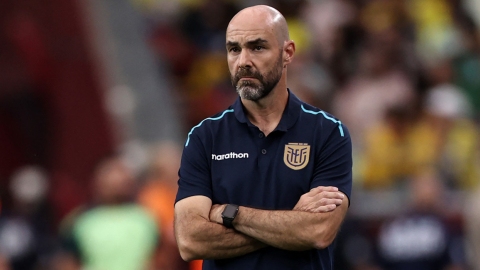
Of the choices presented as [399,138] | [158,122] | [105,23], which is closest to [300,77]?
[399,138]

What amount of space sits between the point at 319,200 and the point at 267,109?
0.59 meters

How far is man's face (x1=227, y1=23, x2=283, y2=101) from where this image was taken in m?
3.71

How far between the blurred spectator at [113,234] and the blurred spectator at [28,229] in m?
0.98

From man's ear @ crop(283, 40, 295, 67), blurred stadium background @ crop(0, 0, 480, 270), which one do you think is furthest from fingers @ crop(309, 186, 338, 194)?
blurred stadium background @ crop(0, 0, 480, 270)

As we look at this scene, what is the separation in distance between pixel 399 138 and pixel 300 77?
141cm

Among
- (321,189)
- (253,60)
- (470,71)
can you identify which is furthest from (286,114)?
(470,71)

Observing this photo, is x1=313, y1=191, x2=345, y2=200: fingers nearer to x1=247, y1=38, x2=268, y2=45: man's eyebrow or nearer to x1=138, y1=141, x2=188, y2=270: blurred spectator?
x1=247, y1=38, x2=268, y2=45: man's eyebrow

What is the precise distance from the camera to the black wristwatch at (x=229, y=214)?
142 inches

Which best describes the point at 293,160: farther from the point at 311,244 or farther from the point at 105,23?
the point at 105,23

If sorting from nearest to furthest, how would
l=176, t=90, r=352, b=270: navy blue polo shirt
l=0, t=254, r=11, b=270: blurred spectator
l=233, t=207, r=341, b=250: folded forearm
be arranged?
l=233, t=207, r=341, b=250: folded forearm → l=176, t=90, r=352, b=270: navy blue polo shirt → l=0, t=254, r=11, b=270: blurred spectator

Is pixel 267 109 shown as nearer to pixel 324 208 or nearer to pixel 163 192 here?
pixel 324 208

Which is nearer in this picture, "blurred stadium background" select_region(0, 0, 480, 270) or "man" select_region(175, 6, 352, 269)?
"man" select_region(175, 6, 352, 269)

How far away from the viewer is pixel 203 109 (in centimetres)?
1016

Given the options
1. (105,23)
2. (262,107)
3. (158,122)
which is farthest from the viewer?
(105,23)
